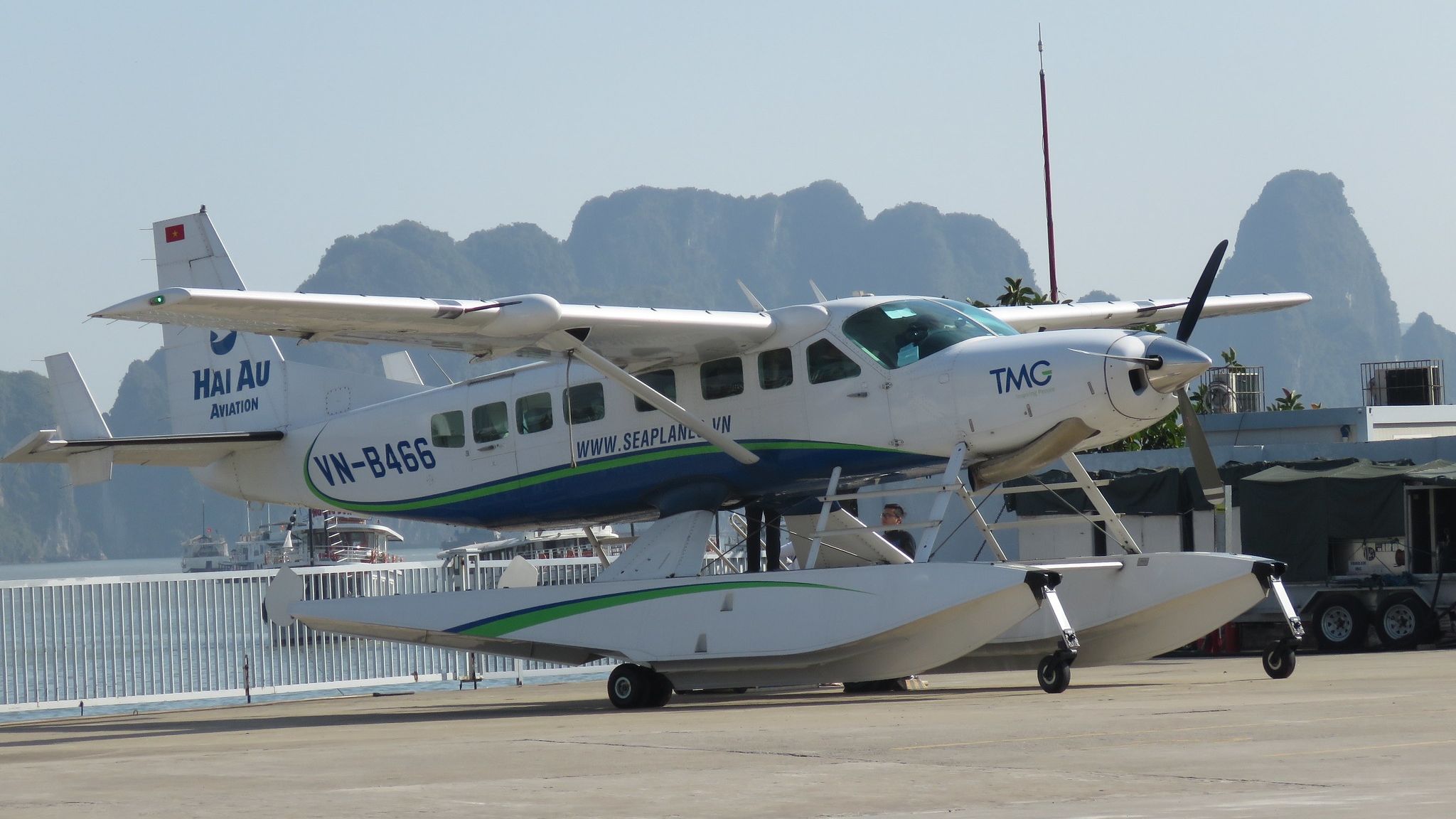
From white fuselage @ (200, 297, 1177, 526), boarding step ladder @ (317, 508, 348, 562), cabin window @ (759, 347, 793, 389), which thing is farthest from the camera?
boarding step ladder @ (317, 508, 348, 562)

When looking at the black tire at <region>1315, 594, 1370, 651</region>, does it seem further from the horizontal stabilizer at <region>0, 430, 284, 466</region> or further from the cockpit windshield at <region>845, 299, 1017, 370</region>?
the horizontal stabilizer at <region>0, 430, 284, 466</region>

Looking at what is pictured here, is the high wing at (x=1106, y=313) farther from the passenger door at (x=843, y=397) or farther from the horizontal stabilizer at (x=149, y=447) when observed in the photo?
the horizontal stabilizer at (x=149, y=447)

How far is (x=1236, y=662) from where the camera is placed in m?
20.0

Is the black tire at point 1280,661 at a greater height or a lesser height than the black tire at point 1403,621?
greater

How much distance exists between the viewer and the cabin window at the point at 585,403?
55.1 feet

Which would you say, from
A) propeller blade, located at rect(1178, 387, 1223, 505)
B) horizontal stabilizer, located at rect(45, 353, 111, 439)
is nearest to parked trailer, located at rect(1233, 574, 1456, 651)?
propeller blade, located at rect(1178, 387, 1223, 505)

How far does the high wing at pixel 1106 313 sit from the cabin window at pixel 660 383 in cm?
386

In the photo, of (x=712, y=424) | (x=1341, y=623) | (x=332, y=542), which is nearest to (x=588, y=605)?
(x=712, y=424)

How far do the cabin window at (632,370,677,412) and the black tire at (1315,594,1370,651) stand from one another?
10.8 m

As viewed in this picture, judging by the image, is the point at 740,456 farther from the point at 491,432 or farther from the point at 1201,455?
the point at 1201,455

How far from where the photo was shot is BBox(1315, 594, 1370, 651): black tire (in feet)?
72.8

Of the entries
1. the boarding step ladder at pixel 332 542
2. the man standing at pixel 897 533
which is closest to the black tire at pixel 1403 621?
the man standing at pixel 897 533

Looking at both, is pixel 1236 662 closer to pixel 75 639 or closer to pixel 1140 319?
pixel 1140 319

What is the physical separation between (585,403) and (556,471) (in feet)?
2.49
